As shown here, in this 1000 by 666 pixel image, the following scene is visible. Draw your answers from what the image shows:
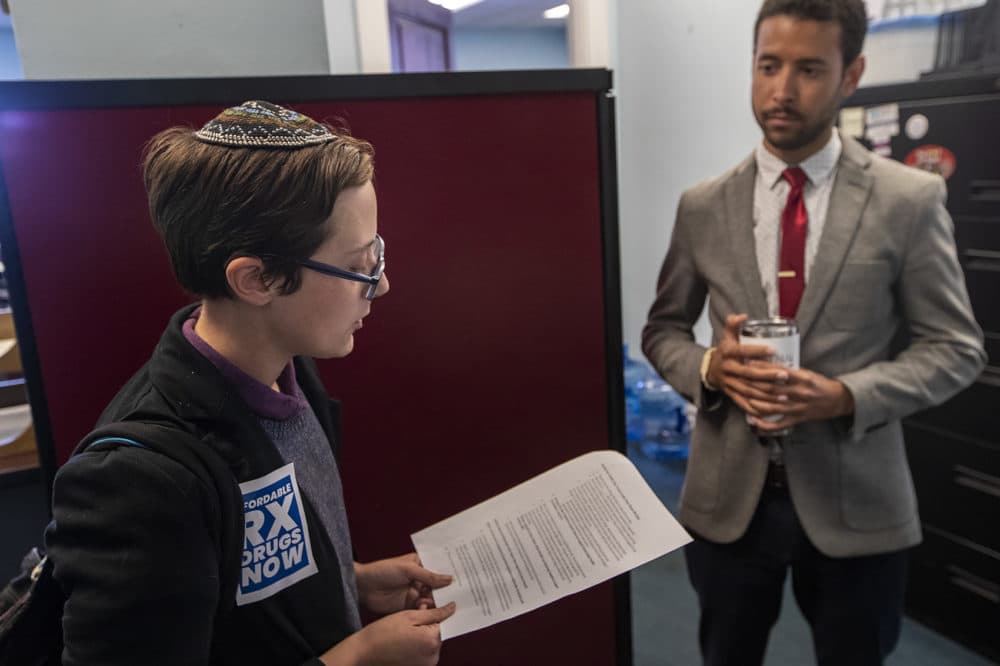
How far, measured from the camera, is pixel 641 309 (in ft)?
13.2

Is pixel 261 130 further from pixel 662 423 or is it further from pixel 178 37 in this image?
pixel 662 423

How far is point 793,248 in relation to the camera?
1.26m

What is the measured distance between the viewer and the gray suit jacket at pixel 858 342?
120cm

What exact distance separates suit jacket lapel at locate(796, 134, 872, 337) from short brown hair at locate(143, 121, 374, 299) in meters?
0.86

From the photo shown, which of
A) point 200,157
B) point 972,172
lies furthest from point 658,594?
point 200,157

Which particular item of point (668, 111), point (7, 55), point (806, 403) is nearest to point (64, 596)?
point (806, 403)

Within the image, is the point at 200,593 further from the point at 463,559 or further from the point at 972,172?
the point at 972,172

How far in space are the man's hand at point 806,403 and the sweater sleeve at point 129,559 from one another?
87cm

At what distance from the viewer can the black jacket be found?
22.6 inches

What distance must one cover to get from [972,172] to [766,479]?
A: 3.89ft

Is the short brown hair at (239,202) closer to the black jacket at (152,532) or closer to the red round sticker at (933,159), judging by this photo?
the black jacket at (152,532)

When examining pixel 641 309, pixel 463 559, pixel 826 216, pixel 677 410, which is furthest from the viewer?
pixel 641 309

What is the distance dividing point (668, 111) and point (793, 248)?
2580 mm

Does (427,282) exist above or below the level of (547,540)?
above
